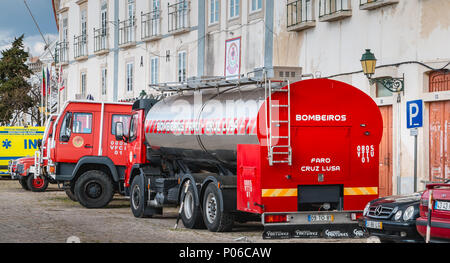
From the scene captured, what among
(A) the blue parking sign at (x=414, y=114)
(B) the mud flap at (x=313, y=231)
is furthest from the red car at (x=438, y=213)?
(A) the blue parking sign at (x=414, y=114)

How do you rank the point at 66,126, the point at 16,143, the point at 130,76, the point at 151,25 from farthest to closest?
the point at 130,76 < the point at 16,143 < the point at 151,25 < the point at 66,126

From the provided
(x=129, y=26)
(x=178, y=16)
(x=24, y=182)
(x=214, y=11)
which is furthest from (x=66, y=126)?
(x=129, y=26)

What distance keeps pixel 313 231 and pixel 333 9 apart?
12558 mm

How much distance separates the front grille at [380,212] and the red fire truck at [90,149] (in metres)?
11.2

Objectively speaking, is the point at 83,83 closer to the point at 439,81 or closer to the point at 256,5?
the point at 256,5

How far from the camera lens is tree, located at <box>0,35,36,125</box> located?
6731 centimetres

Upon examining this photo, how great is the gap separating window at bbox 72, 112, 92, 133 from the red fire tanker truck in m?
8.08

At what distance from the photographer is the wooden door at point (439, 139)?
21078 millimetres

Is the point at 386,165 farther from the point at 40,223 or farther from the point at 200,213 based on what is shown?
the point at 40,223

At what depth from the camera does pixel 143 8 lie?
3994 centimetres

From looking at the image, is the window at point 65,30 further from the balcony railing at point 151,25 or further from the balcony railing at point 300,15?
the balcony railing at point 300,15

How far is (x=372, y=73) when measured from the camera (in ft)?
72.8

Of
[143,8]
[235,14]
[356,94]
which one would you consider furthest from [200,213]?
[143,8]
